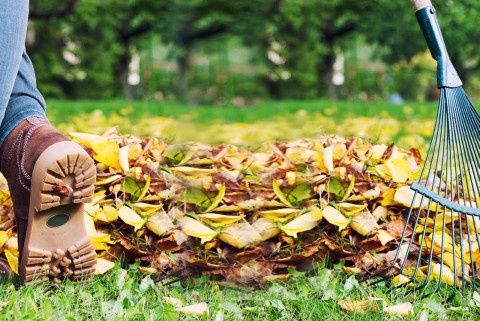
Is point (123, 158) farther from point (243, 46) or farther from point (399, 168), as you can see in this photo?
point (243, 46)

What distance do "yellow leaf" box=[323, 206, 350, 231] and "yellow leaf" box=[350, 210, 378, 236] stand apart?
60mm

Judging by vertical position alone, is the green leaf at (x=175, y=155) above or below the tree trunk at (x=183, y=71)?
below

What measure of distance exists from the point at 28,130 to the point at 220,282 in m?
0.73

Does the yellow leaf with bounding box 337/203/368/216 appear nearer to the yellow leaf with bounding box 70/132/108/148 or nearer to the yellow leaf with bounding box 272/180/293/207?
the yellow leaf with bounding box 272/180/293/207

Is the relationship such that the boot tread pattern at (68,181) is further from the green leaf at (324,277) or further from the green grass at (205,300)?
the green leaf at (324,277)

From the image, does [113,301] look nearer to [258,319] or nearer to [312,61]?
[258,319]

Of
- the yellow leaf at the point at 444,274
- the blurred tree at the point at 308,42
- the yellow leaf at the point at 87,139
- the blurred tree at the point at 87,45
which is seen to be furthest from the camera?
the blurred tree at the point at 87,45

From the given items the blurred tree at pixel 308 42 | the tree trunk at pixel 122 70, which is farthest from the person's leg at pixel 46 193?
the tree trunk at pixel 122 70

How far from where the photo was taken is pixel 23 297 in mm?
1371

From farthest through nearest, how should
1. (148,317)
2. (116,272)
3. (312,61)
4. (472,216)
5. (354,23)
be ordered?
(354,23) < (312,61) < (472,216) < (116,272) < (148,317)

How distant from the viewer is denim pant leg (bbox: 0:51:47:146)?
1.54 meters

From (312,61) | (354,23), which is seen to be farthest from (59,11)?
(354,23)

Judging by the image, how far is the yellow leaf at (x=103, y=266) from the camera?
1.59 m

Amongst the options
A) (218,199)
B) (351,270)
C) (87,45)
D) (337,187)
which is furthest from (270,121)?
(87,45)
